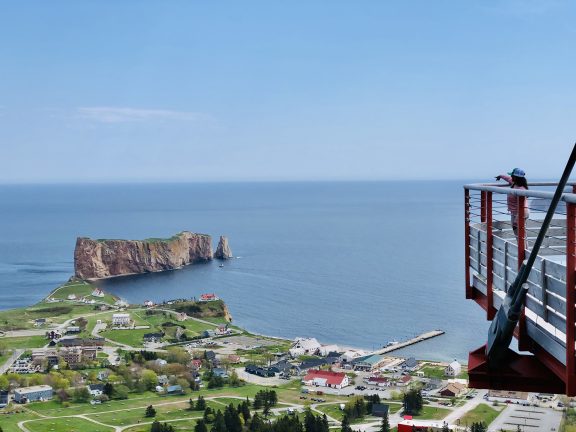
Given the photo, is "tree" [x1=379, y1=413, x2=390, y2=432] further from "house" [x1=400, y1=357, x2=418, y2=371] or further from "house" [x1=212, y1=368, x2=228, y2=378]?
"house" [x1=212, y1=368, x2=228, y2=378]

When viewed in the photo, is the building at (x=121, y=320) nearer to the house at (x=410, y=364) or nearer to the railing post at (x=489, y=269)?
the house at (x=410, y=364)

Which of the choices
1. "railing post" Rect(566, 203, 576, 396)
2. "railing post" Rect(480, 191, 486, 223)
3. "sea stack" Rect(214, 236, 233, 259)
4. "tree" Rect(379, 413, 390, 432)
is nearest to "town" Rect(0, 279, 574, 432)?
"tree" Rect(379, 413, 390, 432)

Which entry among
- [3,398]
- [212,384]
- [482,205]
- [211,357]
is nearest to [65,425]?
[3,398]

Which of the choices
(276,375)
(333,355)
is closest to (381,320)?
(333,355)

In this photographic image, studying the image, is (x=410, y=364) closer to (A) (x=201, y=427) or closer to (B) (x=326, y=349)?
(B) (x=326, y=349)

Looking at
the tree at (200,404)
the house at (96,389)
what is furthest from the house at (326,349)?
the house at (96,389)
